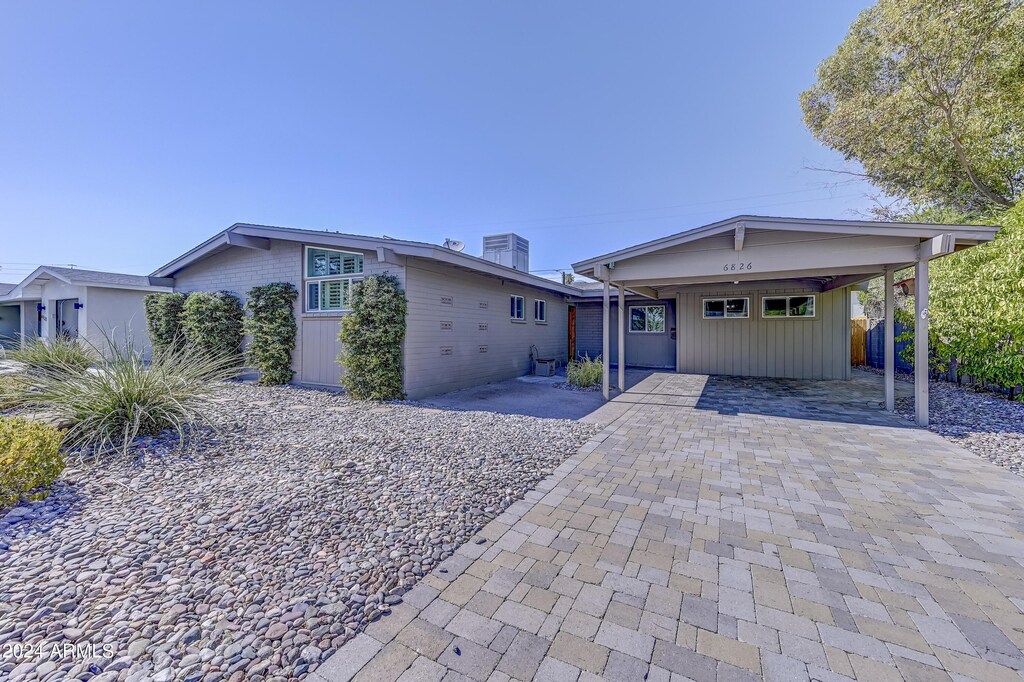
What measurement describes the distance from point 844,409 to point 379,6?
11668 millimetres

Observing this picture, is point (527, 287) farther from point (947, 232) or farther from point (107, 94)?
point (107, 94)

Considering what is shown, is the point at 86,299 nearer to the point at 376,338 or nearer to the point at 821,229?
the point at 376,338

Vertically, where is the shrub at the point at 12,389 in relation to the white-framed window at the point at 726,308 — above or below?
below

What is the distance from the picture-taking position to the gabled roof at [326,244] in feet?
22.6

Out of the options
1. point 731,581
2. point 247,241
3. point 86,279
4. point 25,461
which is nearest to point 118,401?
point 25,461

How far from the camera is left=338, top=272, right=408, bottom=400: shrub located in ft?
23.1

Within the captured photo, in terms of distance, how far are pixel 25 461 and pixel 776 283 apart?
13388 mm

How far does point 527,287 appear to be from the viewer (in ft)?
38.2

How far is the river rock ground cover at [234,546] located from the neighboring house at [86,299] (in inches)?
497

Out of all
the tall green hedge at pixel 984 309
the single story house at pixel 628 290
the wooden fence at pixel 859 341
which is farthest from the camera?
the wooden fence at pixel 859 341

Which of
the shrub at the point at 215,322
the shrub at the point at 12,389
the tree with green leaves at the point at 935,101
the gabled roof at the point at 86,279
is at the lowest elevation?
the shrub at the point at 12,389

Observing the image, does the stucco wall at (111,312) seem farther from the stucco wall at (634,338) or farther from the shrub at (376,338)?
the stucco wall at (634,338)

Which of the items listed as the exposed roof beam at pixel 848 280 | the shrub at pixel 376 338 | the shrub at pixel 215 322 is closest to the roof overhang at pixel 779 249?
the exposed roof beam at pixel 848 280

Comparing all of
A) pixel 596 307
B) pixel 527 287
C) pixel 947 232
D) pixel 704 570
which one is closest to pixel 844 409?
pixel 947 232
